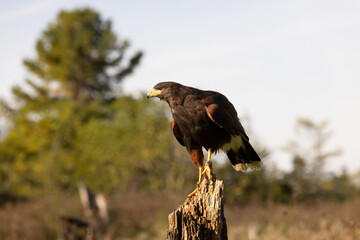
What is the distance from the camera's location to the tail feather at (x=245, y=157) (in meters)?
5.68

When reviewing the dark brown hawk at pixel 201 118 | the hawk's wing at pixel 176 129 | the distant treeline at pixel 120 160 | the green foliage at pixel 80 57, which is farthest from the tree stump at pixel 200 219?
the green foliage at pixel 80 57

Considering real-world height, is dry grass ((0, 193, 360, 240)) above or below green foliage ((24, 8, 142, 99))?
below

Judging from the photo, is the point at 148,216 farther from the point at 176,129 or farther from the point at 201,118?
the point at 201,118

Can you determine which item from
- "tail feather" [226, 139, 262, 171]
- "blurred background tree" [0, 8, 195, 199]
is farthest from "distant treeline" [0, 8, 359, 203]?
"tail feather" [226, 139, 262, 171]

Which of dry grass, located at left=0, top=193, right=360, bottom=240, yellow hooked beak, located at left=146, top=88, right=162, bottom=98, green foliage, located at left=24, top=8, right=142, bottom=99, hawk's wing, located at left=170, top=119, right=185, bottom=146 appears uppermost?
green foliage, located at left=24, top=8, right=142, bottom=99

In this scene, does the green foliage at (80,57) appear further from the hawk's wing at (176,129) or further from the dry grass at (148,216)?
the hawk's wing at (176,129)

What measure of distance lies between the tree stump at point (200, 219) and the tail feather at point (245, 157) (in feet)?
3.93

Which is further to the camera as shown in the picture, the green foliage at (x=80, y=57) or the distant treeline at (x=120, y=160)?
the green foliage at (x=80, y=57)

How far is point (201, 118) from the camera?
5023mm

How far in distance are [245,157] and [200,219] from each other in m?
1.61

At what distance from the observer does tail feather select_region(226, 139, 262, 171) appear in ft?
18.6

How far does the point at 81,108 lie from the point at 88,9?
10.9 m

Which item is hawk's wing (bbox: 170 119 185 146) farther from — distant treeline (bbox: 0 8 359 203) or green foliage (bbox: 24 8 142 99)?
green foliage (bbox: 24 8 142 99)

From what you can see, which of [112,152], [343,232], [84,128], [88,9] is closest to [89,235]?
[343,232]
